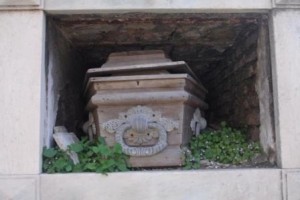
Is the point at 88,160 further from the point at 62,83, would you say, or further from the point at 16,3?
the point at 16,3

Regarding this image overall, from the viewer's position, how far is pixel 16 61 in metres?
1.93

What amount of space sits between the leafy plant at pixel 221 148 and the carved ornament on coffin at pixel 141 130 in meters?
0.18

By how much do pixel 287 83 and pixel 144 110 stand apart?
0.77 m

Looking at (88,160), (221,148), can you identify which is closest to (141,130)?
(88,160)

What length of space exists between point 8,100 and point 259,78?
1.37 meters

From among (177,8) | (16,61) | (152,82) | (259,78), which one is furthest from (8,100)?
(259,78)

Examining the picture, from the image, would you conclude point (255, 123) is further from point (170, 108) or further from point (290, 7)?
point (290, 7)

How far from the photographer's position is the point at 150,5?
202 cm

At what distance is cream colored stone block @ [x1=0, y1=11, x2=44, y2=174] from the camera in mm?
1864

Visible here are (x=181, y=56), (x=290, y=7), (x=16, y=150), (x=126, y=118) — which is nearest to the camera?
(x=16, y=150)

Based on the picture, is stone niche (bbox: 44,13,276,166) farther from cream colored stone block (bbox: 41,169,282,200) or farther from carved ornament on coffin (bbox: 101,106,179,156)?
cream colored stone block (bbox: 41,169,282,200)

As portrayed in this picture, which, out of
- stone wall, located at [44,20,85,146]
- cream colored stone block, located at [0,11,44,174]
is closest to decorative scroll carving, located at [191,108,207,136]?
Result: stone wall, located at [44,20,85,146]

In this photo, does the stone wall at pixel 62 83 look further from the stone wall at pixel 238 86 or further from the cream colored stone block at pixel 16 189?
the stone wall at pixel 238 86

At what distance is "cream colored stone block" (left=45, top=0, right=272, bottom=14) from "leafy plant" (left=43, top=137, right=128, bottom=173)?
700 millimetres
